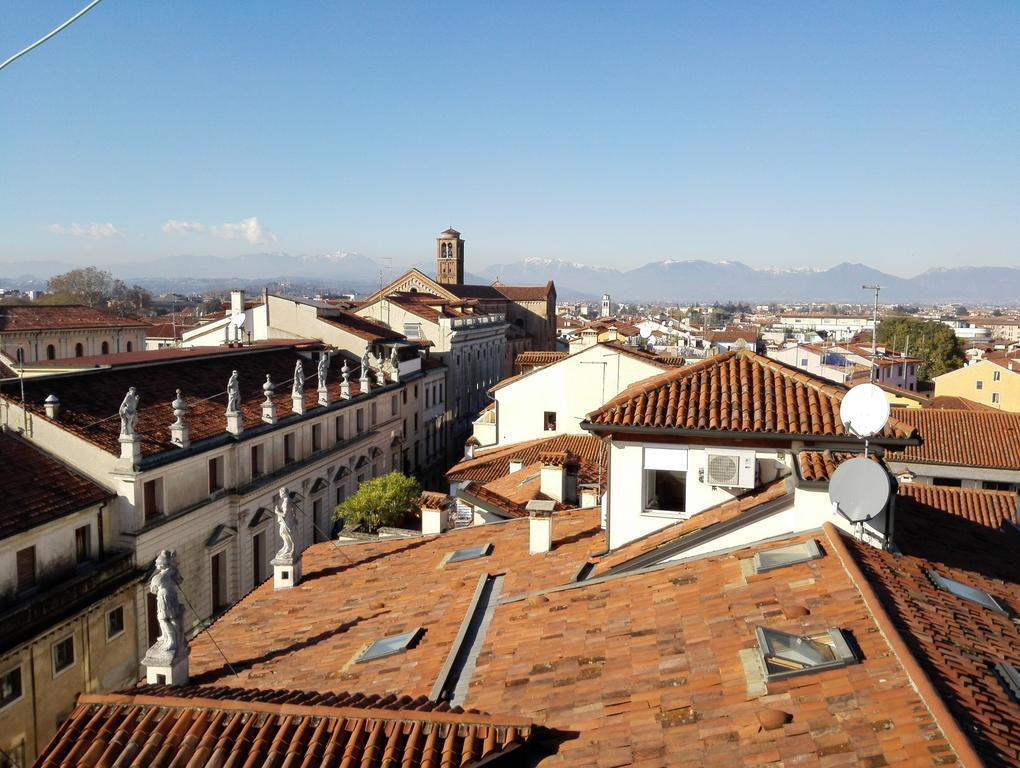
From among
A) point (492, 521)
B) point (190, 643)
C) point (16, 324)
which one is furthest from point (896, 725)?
point (16, 324)

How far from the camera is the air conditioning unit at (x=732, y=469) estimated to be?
10.9 metres

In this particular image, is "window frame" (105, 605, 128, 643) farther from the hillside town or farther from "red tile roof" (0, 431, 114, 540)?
"red tile roof" (0, 431, 114, 540)

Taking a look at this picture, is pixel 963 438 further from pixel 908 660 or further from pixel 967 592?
pixel 908 660

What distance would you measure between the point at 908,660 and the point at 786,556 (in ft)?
9.63

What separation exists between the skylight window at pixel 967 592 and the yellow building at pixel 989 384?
51.2 metres

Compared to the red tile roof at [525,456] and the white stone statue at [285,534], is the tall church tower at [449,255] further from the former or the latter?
the white stone statue at [285,534]

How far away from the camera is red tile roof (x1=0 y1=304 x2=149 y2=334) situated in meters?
54.8

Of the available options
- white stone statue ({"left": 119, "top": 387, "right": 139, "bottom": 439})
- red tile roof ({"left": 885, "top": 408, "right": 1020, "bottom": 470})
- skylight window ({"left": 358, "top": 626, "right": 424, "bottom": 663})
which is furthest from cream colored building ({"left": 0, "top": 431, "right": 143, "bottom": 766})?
red tile roof ({"left": 885, "top": 408, "right": 1020, "bottom": 470})

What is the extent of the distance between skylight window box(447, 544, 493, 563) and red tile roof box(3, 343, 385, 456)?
11.5 m

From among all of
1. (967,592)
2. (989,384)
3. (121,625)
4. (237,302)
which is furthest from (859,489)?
(989,384)

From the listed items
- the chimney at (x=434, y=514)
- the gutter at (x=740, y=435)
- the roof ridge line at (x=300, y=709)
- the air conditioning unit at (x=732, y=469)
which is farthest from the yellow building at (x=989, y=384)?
the roof ridge line at (x=300, y=709)

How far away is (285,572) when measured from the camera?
48.1 feet

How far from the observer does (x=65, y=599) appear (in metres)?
17.8

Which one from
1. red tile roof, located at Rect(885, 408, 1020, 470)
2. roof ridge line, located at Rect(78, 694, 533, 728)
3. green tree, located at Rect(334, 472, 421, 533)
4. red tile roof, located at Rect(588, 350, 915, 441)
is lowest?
green tree, located at Rect(334, 472, 421, 533)
